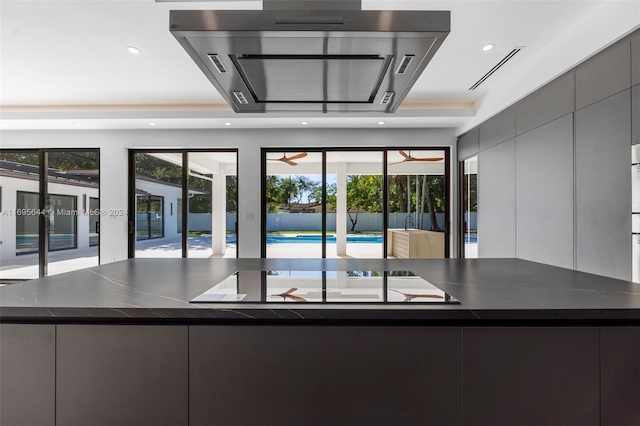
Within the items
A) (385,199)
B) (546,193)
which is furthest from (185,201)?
(546,193)

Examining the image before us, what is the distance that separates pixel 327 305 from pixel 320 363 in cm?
20

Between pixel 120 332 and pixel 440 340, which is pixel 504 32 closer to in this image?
pixel 440 340

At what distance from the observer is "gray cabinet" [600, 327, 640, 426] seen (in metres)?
1.10

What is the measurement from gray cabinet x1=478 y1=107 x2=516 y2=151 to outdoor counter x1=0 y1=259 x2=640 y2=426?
298 centimetres

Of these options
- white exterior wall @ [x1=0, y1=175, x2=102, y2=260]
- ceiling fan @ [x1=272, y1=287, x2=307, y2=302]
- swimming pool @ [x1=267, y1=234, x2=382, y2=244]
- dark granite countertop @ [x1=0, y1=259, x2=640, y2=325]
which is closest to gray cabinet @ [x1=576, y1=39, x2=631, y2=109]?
dark granite countertop @ [x1=0, y1=259, x2=640, y2=325]

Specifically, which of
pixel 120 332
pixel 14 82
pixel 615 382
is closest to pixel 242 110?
pixel 120 332

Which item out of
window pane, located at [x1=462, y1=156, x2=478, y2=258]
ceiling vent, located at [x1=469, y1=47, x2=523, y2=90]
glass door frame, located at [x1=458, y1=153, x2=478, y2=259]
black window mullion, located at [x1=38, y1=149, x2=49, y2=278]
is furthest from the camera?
black window mullion, located at [x1=38, y1=149, x2=49, y2=278]

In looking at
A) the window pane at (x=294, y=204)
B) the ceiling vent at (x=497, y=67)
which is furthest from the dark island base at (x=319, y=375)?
the window pane at (x=294, y=204)

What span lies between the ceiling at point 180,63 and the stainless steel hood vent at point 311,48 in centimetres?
56

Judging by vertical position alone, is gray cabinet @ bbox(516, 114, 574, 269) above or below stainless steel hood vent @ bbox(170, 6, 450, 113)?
below

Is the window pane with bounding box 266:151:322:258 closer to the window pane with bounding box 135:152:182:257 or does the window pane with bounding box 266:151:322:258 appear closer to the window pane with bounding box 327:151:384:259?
the window pane with bounding box 327:151:384:259

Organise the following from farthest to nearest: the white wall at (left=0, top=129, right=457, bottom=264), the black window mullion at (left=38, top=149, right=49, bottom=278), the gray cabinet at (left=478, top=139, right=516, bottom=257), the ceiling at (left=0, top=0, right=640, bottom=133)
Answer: the black window mullion at (left=38, top=149, right=49, bottom=278) → the white wall at (left=0, top=129, right=457, bottom=264) → the gray cabinet at (left=478, top=139, right=516, bottom=257) → the ceiling at (left=0, top=0, right=640, bottom=133)

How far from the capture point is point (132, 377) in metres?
1.13

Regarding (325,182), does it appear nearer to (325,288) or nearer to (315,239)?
(315,239)
